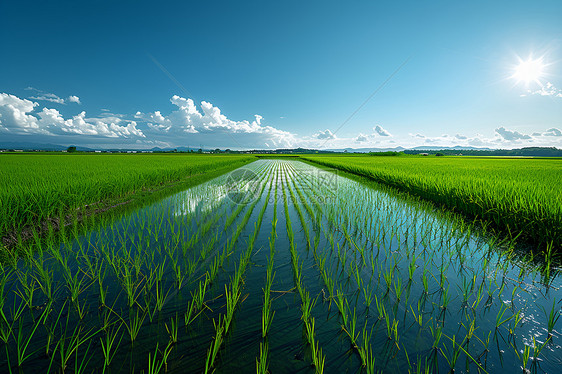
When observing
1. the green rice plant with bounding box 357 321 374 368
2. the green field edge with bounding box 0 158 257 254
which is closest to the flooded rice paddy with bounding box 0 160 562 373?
the green rice plant with bounding box 357 321 374 368

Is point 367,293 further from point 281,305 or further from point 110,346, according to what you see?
point 110,346

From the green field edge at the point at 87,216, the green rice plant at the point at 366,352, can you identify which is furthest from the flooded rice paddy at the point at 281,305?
the green field edge at the point at 87,216

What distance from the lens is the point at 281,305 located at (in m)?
2.23

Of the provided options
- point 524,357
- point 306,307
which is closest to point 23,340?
point 306,307

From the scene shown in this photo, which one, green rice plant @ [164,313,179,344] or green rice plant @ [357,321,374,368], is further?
green rice plant @ [164,313,179,344]

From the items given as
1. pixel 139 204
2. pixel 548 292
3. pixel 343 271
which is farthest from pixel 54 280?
pixel 548 292

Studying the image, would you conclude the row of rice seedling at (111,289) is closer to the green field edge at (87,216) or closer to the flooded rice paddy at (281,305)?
the flooded rice paddy at (281,305)

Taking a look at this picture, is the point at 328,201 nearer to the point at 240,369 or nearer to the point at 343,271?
the point at 343,271

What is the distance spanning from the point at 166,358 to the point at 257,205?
513cm

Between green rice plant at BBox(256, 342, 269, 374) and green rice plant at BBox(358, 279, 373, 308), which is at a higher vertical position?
green rice plant at BBox(256, 342, 269, 374)

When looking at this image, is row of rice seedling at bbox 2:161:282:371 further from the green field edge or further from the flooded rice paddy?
the green field edge

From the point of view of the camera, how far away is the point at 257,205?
668cm

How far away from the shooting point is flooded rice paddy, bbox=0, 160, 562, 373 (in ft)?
5.33

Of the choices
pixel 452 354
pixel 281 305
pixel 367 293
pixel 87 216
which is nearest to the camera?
pixel 452 354
